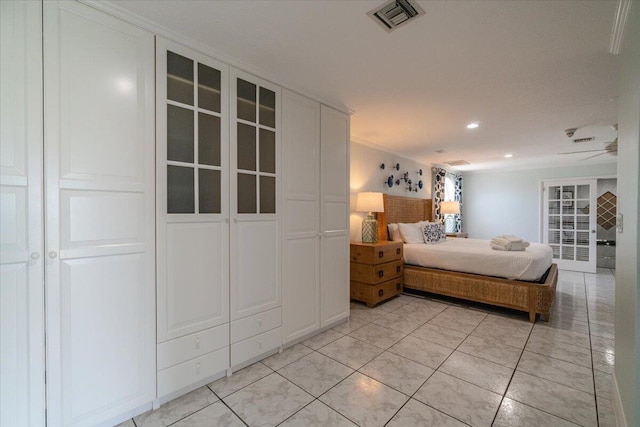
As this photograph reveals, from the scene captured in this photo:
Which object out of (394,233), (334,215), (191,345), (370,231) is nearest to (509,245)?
(394,233)

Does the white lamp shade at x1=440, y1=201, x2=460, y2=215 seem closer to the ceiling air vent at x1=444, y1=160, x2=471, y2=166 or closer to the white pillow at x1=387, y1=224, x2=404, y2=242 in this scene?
the ceiling air vent at x1=444, y1=160, x2=471, y2=166

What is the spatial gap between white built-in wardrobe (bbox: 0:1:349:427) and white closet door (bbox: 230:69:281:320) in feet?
0.03

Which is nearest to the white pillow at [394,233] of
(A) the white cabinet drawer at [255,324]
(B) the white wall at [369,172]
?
(B) the white wall at [369,172]

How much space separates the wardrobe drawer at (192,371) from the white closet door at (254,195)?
0.29 metres

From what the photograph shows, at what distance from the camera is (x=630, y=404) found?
1.30m

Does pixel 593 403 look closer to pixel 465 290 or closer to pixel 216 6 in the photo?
pixel 465 290

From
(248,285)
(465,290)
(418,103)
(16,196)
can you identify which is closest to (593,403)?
(465,290)

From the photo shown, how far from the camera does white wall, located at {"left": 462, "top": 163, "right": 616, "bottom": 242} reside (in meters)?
6.36

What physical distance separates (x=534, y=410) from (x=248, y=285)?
2.06m

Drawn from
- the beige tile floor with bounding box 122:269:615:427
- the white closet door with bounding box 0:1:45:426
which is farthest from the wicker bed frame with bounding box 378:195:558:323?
the white closet door with bounding box 0:1:45:426

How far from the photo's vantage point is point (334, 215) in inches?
117

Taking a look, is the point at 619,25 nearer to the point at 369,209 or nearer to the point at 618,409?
the point at 618,409

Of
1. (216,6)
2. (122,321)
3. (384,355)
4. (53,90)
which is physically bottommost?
(384,355)

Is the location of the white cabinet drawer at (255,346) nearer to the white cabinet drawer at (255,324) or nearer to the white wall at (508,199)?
the white cabinet drawer at (255,324)
